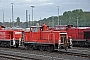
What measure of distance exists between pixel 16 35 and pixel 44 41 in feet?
24.2

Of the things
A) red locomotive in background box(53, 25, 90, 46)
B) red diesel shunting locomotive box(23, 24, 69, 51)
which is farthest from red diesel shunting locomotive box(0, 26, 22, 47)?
red locomotive in background box(53, 25, 90, 46)

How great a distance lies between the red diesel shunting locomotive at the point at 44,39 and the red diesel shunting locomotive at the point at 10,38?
3.79 m

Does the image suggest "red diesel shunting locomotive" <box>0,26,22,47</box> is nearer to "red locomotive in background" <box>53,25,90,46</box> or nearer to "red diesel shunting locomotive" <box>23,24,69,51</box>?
"red diesel shunting locomotive" <box>23,24,69,51</box>

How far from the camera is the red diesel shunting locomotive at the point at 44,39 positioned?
20.7 meters

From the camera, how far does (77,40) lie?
2930cm

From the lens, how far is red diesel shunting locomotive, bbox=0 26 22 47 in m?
27.2

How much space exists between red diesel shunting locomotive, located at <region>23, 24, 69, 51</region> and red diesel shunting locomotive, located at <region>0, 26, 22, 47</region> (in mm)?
3787

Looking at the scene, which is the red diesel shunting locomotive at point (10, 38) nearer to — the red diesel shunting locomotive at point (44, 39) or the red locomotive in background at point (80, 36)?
the red diesel shunting locomotive at point (44, 39)

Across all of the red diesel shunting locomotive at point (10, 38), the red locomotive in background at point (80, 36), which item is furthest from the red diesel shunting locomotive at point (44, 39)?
the red locomotive in background at point (80, 36)

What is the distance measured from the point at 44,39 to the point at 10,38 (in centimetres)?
752

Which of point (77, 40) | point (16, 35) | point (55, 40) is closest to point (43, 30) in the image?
point (55, 40)

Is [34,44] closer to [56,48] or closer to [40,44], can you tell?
[40,44]

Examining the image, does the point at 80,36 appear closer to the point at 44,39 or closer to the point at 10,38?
the point at 44,39

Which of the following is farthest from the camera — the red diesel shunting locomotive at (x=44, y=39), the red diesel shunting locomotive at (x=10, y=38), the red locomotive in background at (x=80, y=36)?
the red locomotive in background at (x=80, y=36)
